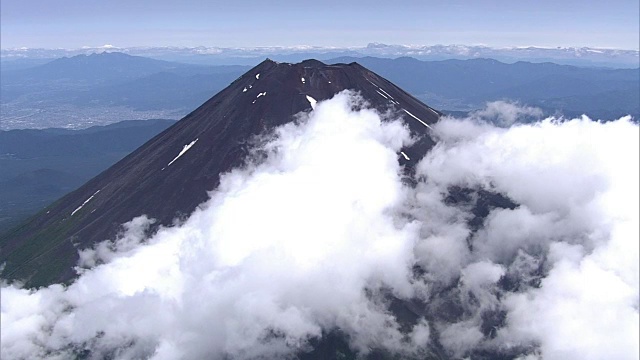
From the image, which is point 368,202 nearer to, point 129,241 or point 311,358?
point 311,358

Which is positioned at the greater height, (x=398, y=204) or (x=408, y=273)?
(x=398, y=204)

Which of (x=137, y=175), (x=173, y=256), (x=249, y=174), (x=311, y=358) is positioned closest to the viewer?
(x=311, y=358)

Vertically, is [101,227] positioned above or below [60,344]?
above

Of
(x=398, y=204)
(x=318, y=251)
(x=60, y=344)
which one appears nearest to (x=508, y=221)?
(x=398, y=204)

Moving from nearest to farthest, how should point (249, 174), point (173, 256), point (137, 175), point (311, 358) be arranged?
point (311, 358), point (173, 256), point (249, 174), point (137, 175)

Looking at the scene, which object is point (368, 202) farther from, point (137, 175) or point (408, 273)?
point (137, 175)

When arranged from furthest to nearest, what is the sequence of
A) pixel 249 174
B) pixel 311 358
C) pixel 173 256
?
1. pixel 249 174
2. pixel 173 256
3. pixel 311 358

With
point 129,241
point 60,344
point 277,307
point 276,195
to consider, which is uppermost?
point 276,195

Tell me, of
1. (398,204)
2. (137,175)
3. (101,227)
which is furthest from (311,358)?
(137,175)

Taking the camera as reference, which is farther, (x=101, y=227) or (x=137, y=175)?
(x=137, y=175)
